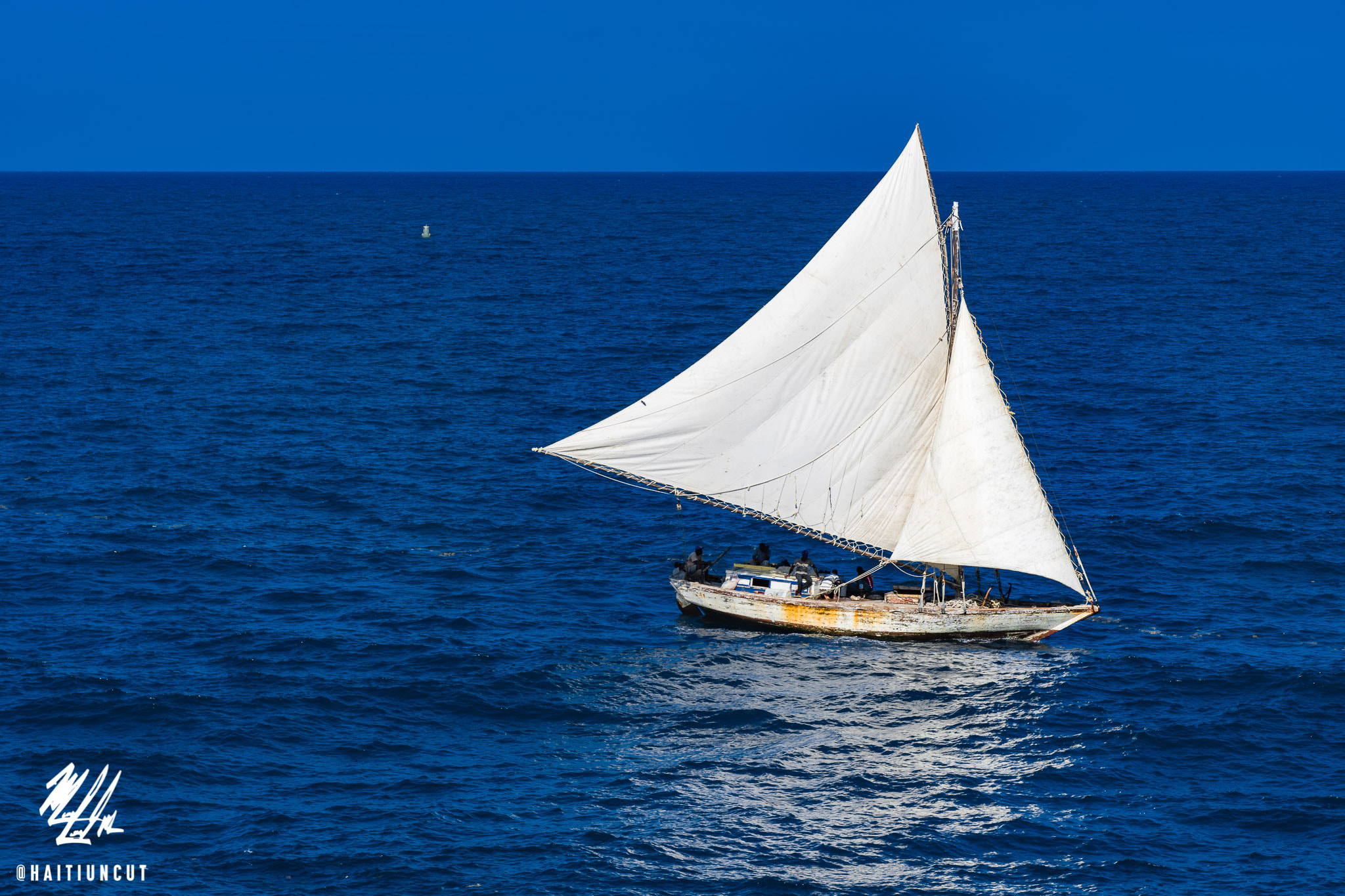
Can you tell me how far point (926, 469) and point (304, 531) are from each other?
2753cm

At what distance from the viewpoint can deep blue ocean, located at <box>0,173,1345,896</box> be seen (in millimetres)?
34969

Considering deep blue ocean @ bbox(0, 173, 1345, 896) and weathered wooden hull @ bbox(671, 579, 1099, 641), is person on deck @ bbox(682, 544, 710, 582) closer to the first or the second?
weathered wooden hull @ bbox(671, 579, 1099, 641)

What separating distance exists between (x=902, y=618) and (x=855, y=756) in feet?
27.9

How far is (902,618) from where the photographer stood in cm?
4766

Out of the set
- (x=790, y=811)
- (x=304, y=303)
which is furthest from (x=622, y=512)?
(x=304, y=303)

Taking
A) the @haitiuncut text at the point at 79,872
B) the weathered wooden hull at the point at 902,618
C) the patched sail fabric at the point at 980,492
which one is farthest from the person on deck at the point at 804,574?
the @haitiuncut text at the point at 79,872

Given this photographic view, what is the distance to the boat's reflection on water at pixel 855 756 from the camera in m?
35.2

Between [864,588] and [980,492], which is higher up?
[980,492]

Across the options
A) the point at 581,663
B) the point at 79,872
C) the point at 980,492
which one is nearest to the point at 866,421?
the point at 980,492

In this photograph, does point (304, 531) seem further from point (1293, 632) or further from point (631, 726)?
point (1293, 632)

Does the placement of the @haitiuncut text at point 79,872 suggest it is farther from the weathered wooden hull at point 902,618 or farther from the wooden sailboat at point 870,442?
the weathered wooden hull at point 902,618

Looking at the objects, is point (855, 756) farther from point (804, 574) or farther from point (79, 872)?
point (79, 872)

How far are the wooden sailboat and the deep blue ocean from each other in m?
1.57

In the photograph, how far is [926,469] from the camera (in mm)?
48562
